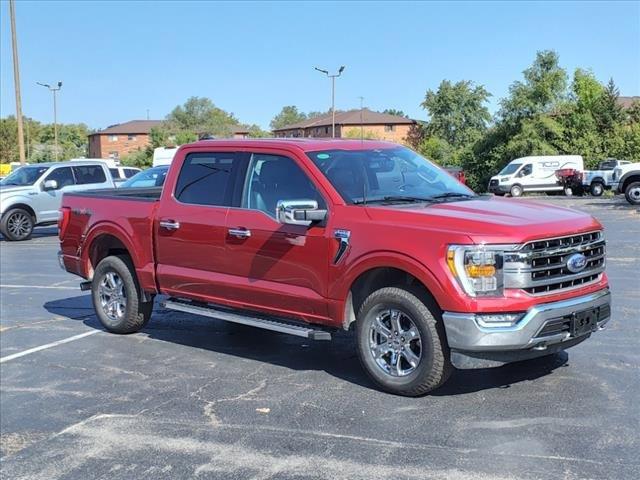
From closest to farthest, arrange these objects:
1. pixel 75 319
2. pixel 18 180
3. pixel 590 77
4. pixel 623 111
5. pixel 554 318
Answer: pixel 554 318
pixel 75 319
pixel 18 180
pixel 623 111
pixel 590 77

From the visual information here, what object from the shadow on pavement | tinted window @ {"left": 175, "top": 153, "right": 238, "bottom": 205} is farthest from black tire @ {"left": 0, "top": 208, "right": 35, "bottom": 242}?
tinted window @ {"left": 175, "top": 153, "right": 238, "bottom": 205}

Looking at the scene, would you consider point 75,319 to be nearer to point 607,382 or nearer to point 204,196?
point 204,196

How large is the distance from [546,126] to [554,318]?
4732cm

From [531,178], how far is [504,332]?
3733cm

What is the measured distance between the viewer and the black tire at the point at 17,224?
710 inches

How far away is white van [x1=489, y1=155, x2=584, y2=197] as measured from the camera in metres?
40.2

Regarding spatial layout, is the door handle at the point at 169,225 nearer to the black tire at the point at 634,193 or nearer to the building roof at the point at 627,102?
the black tire at the point at 634,193

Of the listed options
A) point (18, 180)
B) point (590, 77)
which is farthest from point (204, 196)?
point (590, 77)

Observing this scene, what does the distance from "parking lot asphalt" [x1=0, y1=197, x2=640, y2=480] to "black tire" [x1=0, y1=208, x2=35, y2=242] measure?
11.4 metres

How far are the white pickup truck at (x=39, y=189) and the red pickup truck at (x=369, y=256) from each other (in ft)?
39.3

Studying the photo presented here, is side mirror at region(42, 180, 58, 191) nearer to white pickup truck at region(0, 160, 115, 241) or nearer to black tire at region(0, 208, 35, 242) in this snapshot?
white pickup truck at region(0, 160, 115, 241)

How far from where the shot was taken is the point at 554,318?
488 centimetres

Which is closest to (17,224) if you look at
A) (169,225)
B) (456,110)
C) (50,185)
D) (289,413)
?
(50,185)

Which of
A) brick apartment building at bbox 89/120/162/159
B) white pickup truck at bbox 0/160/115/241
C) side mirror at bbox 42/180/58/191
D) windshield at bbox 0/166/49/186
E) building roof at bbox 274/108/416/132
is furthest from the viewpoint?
brick apartment building at bbox 89/120/162/159
